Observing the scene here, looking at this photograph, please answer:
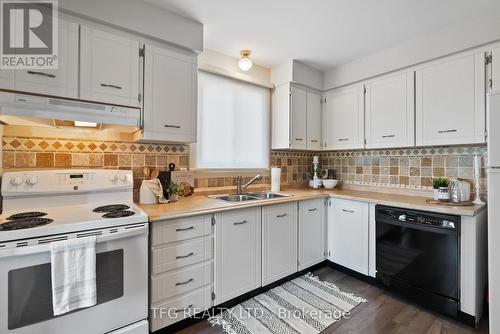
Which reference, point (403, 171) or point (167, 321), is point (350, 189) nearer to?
point (403, 171)

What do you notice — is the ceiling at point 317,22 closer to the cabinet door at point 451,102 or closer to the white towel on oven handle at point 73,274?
the cabinet door at point 451,102

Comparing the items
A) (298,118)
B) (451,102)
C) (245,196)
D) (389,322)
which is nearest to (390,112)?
(451,102)

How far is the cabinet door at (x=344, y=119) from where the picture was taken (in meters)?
2.84

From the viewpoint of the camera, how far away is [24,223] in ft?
4.20

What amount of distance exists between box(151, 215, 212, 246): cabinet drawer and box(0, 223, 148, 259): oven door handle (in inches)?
4.5

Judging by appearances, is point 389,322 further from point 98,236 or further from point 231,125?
point 231,125

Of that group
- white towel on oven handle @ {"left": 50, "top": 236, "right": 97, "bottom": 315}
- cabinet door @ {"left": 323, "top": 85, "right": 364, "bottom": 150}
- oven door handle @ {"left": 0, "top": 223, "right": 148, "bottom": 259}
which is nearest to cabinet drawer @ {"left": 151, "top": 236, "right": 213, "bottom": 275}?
oven door handle @ {"left": 0, "top": 223, "right": 148, "bottom": 259}

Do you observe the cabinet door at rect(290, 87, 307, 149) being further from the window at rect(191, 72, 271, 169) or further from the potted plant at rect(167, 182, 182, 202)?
the potted plant at rect(167, 182, 182, 202)

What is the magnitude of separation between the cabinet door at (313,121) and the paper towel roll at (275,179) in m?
0.57

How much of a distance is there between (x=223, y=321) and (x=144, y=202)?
1118 millimetres

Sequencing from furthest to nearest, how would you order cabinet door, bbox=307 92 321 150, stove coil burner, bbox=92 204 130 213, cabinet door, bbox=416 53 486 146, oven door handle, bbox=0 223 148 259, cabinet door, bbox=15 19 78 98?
1. cabinet door, bbox=307 92 321 150
2. cabinet door, bbox=416 53 486 146
3. stove coil burner, bbox=92 204 130 213
4. cabinet door, bbox=15 19 78 98
5. oven door handle, bbox=0 223 148 259

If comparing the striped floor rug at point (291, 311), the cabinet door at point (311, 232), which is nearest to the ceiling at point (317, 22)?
the cabinet door at point (311, 232)

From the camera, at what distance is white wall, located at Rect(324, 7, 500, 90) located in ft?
6.43

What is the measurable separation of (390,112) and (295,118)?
1017mm
